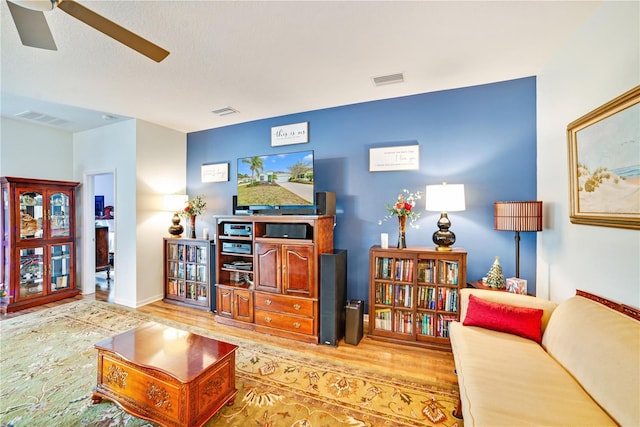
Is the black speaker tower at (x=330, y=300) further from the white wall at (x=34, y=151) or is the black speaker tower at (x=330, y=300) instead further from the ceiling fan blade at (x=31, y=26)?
the white wall at (x=34, y=151)

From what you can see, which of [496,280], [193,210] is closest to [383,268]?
[496,280]

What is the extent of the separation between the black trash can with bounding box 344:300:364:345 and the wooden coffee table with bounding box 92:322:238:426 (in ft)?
4.25

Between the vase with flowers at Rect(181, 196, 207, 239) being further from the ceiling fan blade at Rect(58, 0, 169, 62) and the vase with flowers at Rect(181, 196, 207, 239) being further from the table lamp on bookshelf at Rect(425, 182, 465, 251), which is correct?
the table lamp on bookshelf at Rect(425, 182, 465, 251)

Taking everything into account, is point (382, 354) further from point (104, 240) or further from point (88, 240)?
point (104, 240)

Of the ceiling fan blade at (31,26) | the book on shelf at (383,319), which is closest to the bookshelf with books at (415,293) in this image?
the book on shelf at (383,319)

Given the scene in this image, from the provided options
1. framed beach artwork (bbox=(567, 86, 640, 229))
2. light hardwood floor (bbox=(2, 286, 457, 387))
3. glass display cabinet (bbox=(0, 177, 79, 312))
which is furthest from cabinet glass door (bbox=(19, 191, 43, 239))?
framed beach artwork (bbox=(567, 86, 640, 229))

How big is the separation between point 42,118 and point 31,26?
11.1ft

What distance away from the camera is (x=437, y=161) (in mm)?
3029

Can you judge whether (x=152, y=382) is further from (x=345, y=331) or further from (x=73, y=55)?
(x=73, y=55)

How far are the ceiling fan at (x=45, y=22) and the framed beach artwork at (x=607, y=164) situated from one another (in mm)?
2935

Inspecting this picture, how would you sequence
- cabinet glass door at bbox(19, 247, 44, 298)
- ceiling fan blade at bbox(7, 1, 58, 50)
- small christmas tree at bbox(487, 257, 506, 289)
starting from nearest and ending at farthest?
ceiling fan blade at bbox(7, 1, 58, 50), small christmas tree at bbox(487, 257, 506, 289), cabinet glass door at bbox(19, 247, 44, 298)

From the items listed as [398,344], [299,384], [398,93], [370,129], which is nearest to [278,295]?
[299,384]

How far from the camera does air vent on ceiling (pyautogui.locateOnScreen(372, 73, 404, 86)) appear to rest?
266 cm

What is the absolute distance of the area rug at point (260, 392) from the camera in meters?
1.76
